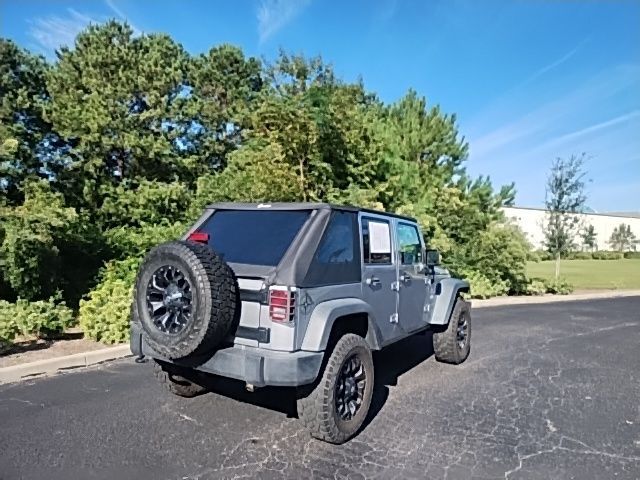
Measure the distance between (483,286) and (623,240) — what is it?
56.4m

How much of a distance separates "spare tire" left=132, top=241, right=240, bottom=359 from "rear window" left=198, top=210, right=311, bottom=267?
1.17 ft

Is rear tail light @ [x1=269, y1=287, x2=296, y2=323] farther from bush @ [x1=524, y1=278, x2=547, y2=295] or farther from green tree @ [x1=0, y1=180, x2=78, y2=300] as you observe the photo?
bush @ [x1=524, y1=278, x2=547, y2=295]

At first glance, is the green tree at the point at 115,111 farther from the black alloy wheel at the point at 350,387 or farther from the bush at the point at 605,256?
the bush at the point at 605,256

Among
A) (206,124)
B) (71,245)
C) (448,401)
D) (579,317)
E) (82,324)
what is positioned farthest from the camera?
(206,124)

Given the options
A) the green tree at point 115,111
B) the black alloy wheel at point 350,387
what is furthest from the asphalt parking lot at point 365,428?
the green tree at point 115,111

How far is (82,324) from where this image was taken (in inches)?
268

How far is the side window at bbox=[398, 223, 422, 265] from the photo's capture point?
480 centimetres

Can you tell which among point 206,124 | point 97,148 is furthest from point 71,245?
point 206,124

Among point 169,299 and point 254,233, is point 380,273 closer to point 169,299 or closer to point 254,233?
point 254,233

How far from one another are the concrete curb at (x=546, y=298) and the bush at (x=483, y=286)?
296 mm

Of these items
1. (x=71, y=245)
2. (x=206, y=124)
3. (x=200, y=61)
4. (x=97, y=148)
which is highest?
(x=200, y=61)

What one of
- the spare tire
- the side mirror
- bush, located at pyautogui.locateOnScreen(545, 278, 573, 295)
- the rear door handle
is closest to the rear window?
the spare tire

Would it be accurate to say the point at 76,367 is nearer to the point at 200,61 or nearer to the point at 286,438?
the point at 286,438

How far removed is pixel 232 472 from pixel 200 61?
70.8ft
